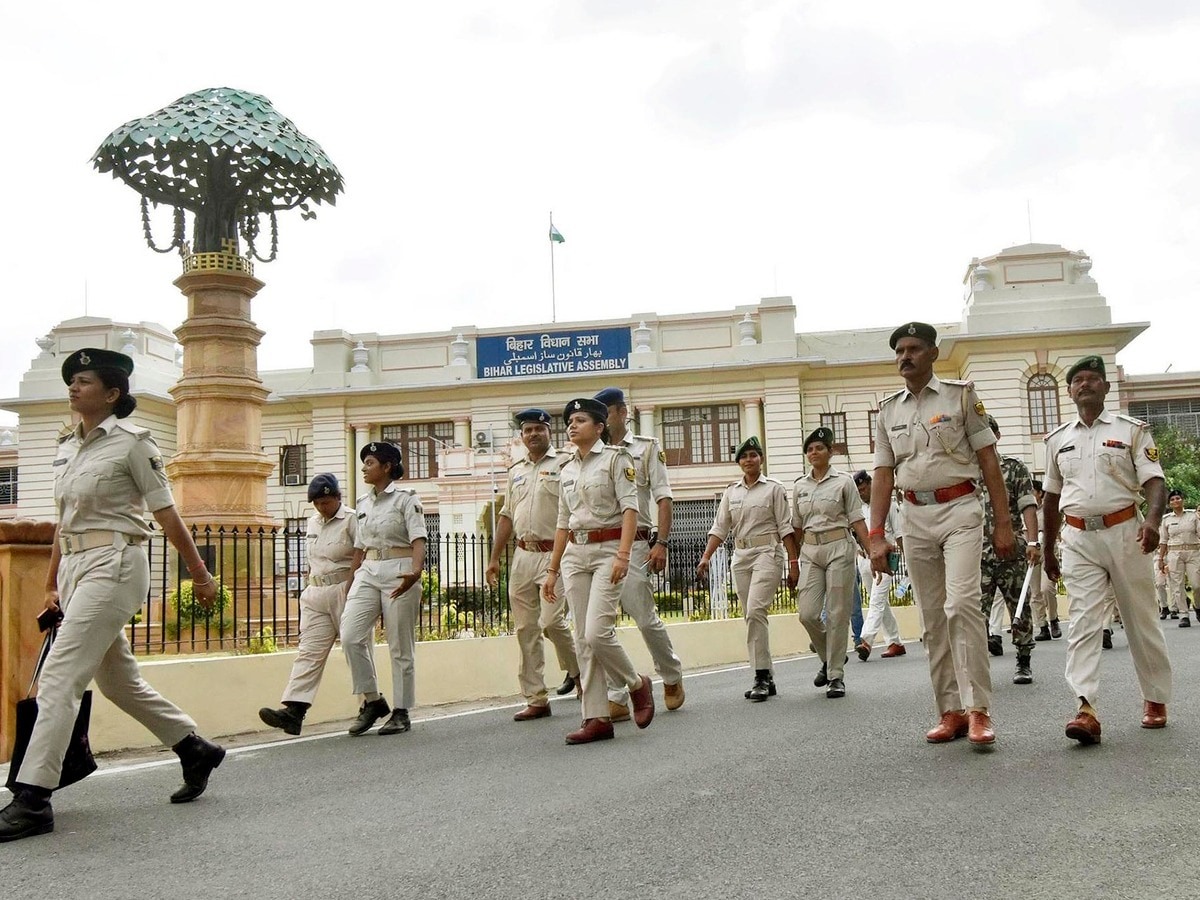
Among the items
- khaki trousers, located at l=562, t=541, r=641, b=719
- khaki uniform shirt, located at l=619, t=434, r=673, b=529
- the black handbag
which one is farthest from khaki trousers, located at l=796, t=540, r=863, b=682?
the black handbag

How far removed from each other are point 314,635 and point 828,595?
12.2ft

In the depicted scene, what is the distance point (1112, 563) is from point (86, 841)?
4734mm

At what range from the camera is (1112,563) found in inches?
232

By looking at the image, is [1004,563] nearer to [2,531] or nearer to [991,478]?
[991,478]

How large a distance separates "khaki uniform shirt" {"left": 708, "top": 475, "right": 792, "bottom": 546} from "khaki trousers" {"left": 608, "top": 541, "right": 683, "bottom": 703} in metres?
1.30

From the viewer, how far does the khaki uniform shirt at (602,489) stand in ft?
22.6

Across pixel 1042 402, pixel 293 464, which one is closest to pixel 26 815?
pixel 1042 402

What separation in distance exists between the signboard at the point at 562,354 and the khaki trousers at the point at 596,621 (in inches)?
1391

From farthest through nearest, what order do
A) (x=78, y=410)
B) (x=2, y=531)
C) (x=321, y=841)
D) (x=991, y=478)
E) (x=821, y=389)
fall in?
(x=821, y=389) < (x=2, y=531) < (x=991, y=478) < (x=78, y=410) < (x=321, y=841)

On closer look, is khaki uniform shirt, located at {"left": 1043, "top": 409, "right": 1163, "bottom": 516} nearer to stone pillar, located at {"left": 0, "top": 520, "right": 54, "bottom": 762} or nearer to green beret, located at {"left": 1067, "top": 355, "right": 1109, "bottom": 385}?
green beret, located at {"left": 1067, "top": 355, "right": 1109, "bottom": 385}

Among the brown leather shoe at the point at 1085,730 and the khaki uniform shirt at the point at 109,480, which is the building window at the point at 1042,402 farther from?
the khaki uniform shirt at the point at 109,480

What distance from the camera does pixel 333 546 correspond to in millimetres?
8141

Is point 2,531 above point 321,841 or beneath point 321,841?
above

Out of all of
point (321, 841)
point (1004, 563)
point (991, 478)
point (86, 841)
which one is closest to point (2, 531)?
point (86, 841)
